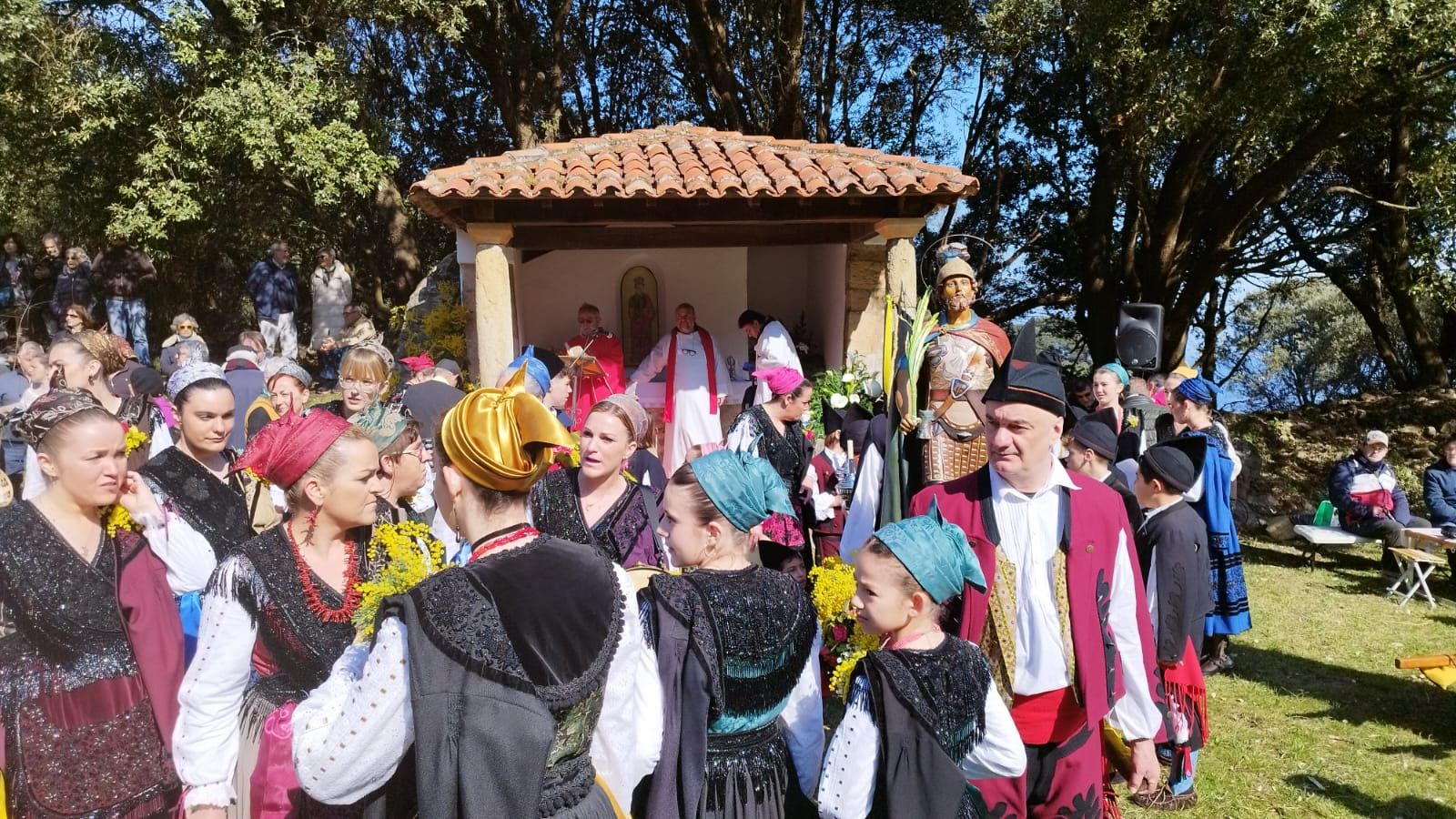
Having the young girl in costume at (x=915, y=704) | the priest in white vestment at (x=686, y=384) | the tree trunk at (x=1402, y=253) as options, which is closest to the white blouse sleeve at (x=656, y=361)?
the priest in white vestment at (x=686, y=384)

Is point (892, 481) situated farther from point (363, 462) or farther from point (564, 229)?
point (564, 229)

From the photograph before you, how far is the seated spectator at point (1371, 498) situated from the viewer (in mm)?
8844

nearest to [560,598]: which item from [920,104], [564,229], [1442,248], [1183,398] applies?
[1183,398]

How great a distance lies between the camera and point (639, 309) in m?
10.8

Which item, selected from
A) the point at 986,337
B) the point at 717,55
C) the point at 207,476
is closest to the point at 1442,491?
the point at 986,337

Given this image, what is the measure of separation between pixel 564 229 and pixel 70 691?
708cm

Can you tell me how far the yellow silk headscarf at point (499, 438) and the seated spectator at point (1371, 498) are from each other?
31.1ft

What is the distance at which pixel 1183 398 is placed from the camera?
19.1 ft

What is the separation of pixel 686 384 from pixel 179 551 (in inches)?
243

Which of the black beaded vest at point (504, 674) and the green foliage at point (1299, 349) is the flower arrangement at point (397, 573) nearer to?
the black beaded vest at point (504, 674)

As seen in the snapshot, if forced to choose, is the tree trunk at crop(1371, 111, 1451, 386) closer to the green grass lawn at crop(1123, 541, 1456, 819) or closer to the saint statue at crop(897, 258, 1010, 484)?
the green grass lawn at crop(1123, 541, 1456, 819)

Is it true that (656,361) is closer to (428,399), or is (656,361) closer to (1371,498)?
(428,399)

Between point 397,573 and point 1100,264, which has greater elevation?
point 1100,264

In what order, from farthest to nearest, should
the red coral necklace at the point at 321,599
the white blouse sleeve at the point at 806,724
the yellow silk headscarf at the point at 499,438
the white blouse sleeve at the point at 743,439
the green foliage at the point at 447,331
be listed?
the green foliage at the point at 447,331, the white blouse sleeve at the point at 743,439, the white blouse sleeve at the point at 806,724, the red coral necklace at the point at 321,599, the yellow silk headscarf at the point at 499,438
